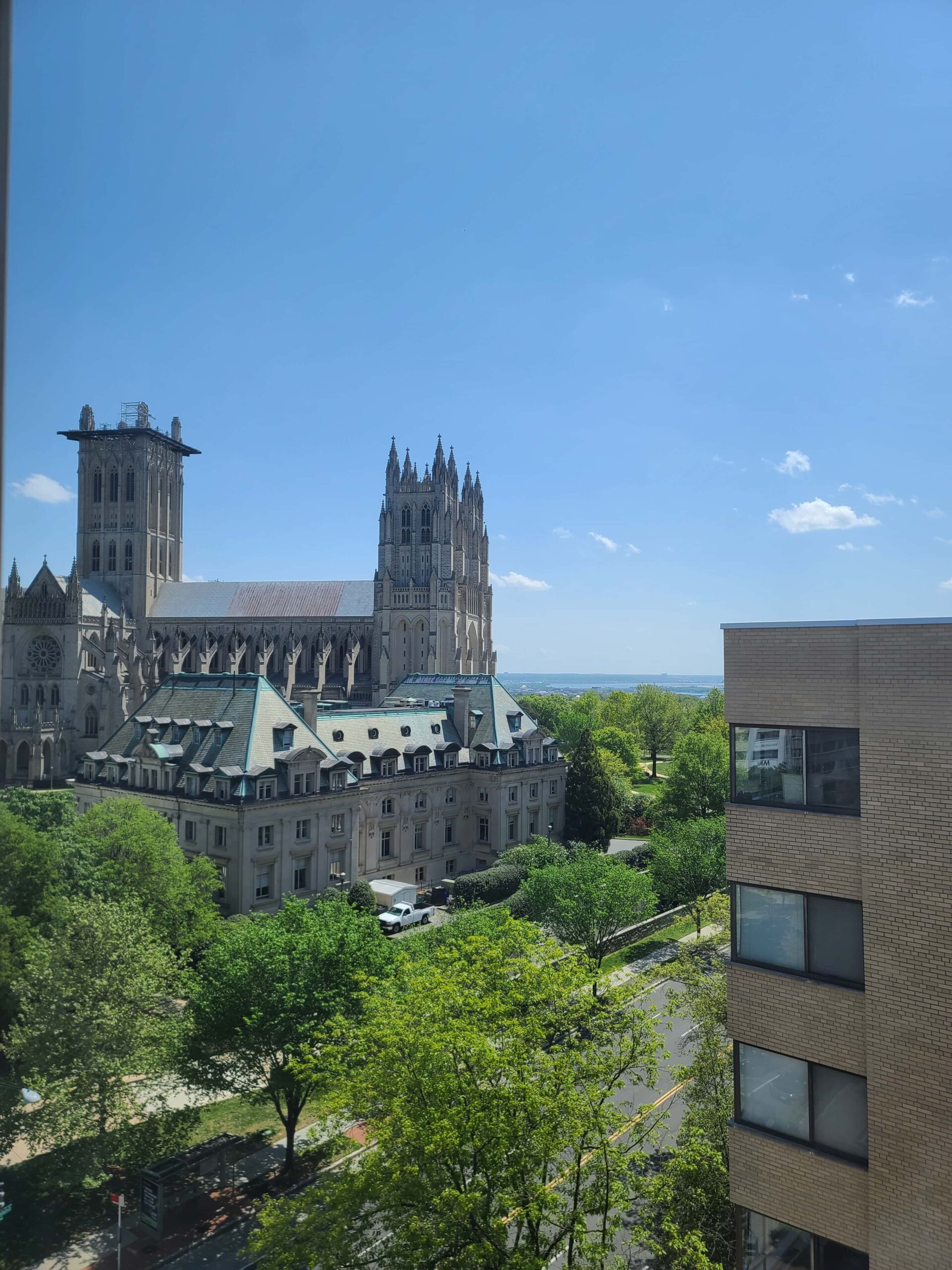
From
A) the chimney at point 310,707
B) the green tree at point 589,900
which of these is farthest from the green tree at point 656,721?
the green tree at point 589,900

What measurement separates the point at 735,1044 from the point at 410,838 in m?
37.9

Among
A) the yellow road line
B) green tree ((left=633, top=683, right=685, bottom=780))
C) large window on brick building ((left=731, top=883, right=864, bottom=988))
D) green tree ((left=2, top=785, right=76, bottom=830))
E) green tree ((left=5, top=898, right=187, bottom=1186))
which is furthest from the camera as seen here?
green tree ((left=633, top=683, right=685, bottom=780))

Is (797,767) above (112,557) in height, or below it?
below

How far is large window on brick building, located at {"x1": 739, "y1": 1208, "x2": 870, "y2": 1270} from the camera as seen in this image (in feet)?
34.4

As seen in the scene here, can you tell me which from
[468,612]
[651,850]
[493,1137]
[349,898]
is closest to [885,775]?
[493,1137]

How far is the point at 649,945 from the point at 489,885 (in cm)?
848

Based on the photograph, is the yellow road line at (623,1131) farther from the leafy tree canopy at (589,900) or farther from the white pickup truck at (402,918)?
the white pickup truck at (402,918)

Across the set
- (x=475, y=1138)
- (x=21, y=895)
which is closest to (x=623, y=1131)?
(x=475, y=1138)

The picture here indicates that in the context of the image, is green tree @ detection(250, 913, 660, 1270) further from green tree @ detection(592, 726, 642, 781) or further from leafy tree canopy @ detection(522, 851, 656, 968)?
green tree @ detection(592, 726, 642, 781)

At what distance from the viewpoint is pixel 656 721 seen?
98.8 metres

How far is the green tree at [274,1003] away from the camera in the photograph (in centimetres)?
2189

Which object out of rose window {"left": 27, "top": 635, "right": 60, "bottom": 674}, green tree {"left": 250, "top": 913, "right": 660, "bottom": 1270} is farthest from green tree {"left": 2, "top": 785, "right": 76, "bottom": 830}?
rose window {"left": 27, "top": 635, "right": 60, "bottom": 674}

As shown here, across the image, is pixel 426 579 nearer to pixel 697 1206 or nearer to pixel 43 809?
pixel 43 809

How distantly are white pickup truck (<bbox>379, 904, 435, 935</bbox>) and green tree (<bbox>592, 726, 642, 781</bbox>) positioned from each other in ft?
139
